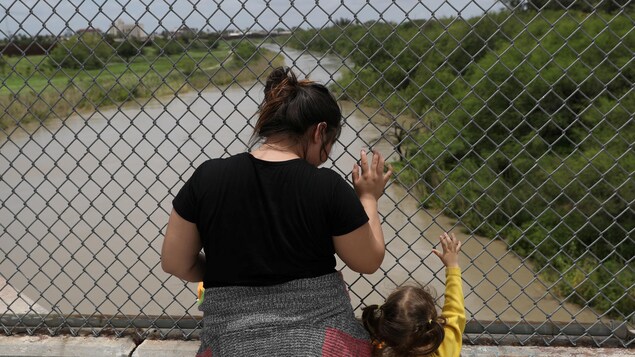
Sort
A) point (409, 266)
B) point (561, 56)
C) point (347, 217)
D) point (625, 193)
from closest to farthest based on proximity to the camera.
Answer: point (347, 217) → point (625, 193) → point (561, 56) → point (409, 266)

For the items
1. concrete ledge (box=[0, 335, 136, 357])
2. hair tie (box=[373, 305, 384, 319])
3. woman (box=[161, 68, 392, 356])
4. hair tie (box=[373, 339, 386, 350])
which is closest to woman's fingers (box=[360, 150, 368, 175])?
woman (box=[161, 68, 392, 356])

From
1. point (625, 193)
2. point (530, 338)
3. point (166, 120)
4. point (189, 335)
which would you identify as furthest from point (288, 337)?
point (166, 120)

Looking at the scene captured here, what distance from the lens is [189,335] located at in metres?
2.89

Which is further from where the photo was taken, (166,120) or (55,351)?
(166,120)

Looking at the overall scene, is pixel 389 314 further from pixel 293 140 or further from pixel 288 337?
pixel 293 140

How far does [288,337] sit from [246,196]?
42 centimetres

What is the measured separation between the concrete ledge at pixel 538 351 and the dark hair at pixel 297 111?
4.24 ft

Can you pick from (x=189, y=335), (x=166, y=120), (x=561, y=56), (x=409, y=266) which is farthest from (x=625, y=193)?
(x=166, y=120)

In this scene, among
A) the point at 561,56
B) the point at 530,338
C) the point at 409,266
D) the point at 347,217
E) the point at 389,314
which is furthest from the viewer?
the point at 409,266

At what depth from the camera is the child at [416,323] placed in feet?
6.75

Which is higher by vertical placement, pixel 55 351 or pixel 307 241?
pixel 307 241

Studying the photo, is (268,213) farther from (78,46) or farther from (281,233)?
(78,46)

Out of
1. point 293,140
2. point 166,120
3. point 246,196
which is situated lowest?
point 246,196

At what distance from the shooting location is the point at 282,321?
1.89m
